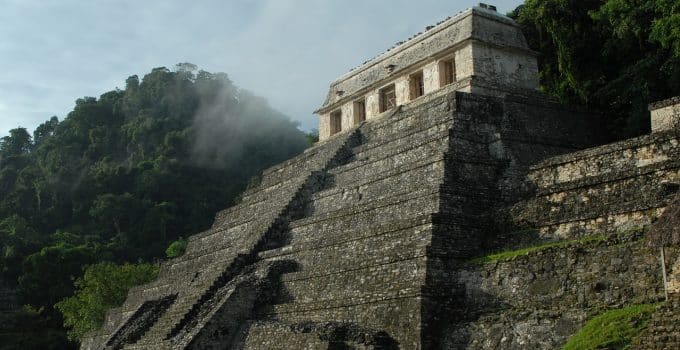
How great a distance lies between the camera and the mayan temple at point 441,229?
12.2 meters

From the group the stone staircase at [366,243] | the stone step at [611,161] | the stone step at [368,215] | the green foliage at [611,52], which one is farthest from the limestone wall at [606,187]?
the green foliage at [611,52]

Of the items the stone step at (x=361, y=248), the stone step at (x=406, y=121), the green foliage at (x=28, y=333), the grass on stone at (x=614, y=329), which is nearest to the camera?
the grass on stone at (x=614, y=329)

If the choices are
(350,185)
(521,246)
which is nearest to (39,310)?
(350,185)

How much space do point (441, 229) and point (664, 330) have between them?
17.6ft

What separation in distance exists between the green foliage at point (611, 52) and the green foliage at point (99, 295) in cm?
1617

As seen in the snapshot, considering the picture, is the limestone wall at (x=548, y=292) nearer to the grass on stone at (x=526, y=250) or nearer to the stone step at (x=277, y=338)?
the grass on stone at (x=526, y=250)

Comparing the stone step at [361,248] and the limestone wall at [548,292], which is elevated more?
the stone step at [361,248]

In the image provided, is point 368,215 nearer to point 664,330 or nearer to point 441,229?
point 441,229

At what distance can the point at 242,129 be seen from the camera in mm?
67562

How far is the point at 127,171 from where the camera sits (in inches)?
2362

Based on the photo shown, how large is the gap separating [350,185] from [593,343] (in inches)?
364

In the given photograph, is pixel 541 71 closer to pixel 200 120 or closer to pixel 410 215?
pixel 410 215

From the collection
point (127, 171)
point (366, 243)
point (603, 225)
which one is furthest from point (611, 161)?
point (127, 171)

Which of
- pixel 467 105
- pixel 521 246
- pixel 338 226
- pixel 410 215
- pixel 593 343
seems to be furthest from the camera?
pixel 467 105
